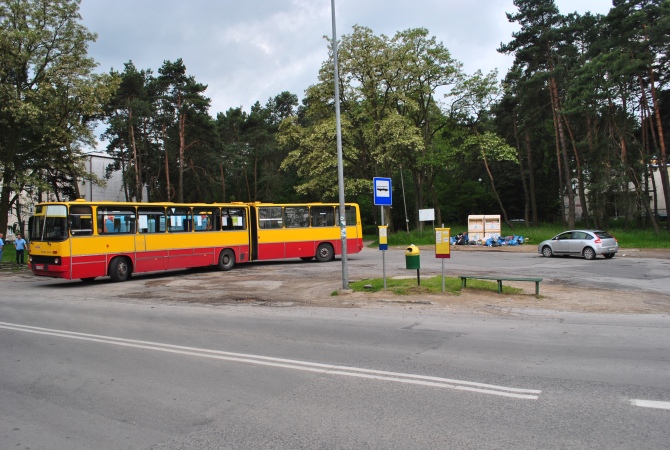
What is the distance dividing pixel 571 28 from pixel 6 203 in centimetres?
3974

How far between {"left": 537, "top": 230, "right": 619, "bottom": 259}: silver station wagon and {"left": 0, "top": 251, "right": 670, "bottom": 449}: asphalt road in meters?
15.2

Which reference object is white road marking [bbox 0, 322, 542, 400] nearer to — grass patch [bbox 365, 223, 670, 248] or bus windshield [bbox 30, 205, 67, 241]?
bus windshield [bbox 30, 205, 67, 241]

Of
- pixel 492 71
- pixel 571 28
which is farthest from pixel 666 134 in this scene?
pixel 492 71

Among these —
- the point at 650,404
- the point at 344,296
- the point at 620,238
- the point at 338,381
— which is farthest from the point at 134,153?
the point at 650,404

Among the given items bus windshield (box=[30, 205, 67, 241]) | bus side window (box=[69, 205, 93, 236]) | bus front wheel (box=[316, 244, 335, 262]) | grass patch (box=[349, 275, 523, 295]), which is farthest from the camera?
bus front wheel (box=[316, 244, 335, 262])

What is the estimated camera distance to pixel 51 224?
56.3 feet

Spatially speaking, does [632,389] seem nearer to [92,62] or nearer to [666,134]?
[92,62]

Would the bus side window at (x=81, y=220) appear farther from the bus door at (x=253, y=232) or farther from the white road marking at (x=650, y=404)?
the white road marking at (x=650, y=404)

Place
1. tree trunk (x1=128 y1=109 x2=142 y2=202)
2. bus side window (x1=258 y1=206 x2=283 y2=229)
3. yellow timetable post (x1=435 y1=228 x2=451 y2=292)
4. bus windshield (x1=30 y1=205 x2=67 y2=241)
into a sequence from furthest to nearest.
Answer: tree trunk (x1=128 y1=109 x2=142 y2=202) → bus side window (x1=258 y1=206 x2=283 y2=229) → bus windshield (x1=30 y1=205 x2=67 y2=241) → yellow timetable post (x1=435 y1=228 x2=451 y2=292)

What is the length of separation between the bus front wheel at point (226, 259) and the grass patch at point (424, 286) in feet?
30.1

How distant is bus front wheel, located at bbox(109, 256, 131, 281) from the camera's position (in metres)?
18.4

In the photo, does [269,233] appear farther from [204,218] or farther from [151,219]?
[151,219]

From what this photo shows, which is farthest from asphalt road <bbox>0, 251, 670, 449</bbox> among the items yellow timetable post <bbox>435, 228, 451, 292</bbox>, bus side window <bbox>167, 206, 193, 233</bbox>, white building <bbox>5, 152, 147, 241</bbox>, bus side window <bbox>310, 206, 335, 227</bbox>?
white building <bbox>5, 152, 147, 241</bbox>

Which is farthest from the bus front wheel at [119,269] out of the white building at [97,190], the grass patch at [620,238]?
the white building at [97,190]
